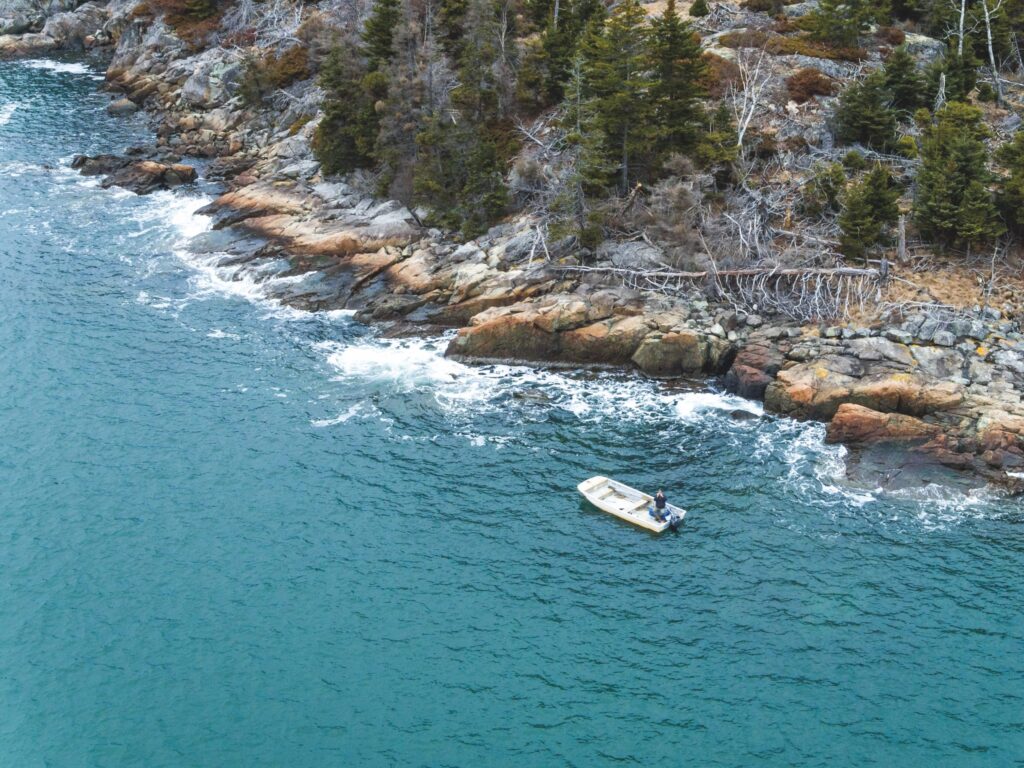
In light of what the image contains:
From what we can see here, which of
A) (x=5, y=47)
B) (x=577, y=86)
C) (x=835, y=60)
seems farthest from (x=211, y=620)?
(x=5, y=47)

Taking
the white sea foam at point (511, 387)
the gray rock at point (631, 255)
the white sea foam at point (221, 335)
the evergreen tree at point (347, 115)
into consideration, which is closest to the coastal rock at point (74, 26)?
the evergreen tree at point (347, 115)

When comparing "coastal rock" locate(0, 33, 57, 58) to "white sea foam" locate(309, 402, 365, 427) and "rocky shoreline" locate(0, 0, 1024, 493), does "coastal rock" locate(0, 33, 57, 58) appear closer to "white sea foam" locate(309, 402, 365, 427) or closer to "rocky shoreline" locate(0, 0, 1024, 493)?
"rocky shoreline" locate(0, 0, 1024, 493)

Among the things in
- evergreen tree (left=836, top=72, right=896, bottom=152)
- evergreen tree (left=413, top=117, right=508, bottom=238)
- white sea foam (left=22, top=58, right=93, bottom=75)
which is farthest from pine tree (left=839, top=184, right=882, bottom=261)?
white sea foam (left=22, top=58, right=93, bottom=75)

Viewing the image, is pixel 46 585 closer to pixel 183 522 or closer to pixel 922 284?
pixel 183 522

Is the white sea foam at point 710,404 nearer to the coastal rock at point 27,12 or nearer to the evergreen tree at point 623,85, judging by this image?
the evergreen tree at point 623,85

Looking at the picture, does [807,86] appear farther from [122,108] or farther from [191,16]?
[191,16]

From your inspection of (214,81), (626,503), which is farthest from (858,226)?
(214,81)
